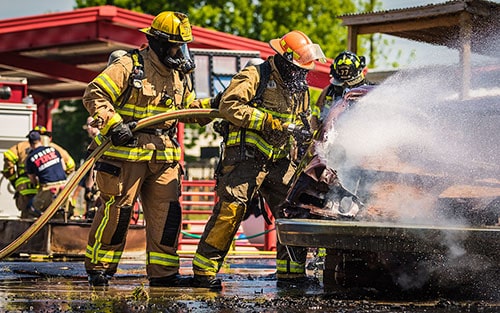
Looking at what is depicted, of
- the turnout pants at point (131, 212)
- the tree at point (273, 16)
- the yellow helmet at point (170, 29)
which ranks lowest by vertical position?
the turnout pants at point (131, 212)

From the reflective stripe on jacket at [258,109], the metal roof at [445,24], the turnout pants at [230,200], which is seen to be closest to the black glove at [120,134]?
the reflective stripe on jacket at [258,109]

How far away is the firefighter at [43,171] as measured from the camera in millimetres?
13133

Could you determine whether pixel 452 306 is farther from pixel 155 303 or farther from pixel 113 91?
pixel 113 91

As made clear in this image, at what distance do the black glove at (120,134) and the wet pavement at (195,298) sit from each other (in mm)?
1038

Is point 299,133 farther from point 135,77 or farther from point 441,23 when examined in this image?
point 441,23

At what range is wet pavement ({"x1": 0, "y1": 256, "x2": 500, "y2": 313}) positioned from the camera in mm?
6102

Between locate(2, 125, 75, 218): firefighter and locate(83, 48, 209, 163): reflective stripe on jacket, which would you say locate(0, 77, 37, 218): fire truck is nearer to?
locate(2, 125, 75, 218): firefighter

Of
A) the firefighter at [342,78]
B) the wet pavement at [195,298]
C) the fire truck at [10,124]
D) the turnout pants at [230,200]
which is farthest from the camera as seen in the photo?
the fire truck at [10,124]

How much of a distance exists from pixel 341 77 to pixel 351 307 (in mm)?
3713

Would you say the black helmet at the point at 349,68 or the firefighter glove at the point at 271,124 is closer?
the firefighter glove at the point at 271,124

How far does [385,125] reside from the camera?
6.84m

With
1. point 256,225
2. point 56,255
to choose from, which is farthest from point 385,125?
point 256,225

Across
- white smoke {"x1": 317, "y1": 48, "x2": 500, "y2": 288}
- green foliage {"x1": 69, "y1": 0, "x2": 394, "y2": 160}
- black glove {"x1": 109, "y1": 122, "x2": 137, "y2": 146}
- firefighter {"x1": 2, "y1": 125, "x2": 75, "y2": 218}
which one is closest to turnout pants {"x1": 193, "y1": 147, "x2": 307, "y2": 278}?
black glove {"x1": 109, "y1": 122, "x2": 137, "y2": 146}

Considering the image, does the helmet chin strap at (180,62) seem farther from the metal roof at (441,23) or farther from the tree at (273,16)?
the tree at (273,16)
